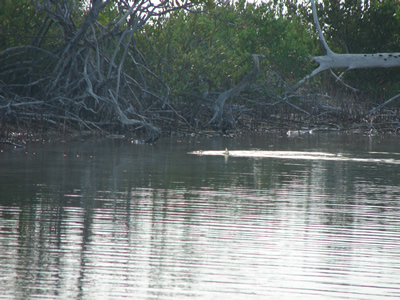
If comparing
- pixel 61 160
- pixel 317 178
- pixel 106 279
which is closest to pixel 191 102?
pixel 61 160

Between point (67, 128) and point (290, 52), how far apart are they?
12.8 meters

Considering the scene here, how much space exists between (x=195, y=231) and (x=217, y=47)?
62.0ft

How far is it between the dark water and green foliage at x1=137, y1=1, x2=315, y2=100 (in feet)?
28.0

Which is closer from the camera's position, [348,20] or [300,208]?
[300,208]

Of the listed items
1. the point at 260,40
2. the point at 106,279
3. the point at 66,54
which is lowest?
the point at 106,279

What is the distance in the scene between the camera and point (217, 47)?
2536 centimetres

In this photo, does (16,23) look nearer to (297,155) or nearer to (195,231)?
(297,155)

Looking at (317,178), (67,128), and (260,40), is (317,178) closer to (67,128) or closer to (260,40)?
(67,128)

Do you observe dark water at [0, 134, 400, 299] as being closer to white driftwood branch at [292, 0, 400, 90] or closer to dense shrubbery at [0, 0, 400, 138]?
dense shrubbery at [0, 0, 400, 138]

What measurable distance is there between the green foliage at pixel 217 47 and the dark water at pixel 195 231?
8529 millimetres

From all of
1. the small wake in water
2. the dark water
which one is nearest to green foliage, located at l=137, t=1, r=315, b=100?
the small wake in water

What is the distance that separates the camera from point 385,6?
30125 millimetres

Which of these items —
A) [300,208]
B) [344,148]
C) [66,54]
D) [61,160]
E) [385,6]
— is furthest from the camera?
[385,6]

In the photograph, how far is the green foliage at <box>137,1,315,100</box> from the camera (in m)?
23.4
